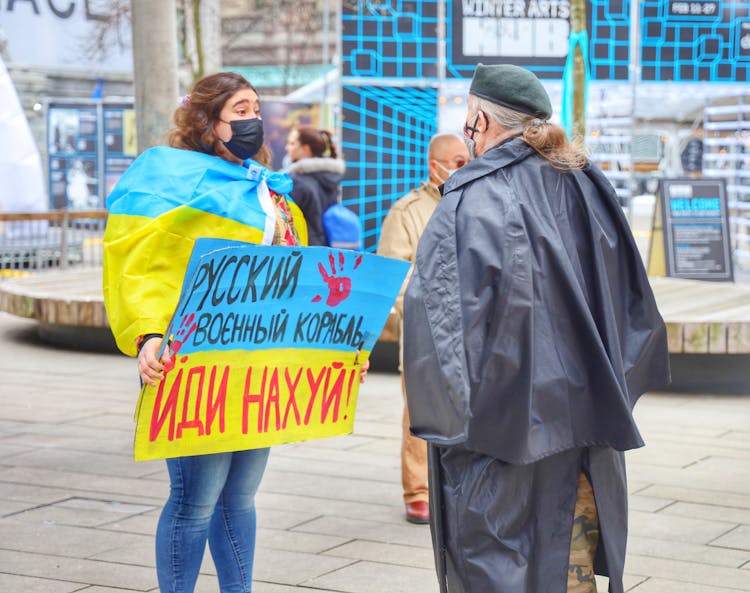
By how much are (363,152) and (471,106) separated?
11.4 m

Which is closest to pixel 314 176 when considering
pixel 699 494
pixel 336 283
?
pixel 699 494

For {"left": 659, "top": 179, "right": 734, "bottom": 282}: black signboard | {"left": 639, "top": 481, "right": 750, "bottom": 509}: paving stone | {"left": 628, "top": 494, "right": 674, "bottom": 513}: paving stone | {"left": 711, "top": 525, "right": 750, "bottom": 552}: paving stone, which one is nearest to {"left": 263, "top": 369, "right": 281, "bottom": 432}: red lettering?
{"left": 711, "top": 525, "right": 750, "bottom": 552}: paving stone

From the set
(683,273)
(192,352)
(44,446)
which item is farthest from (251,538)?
(683,273)

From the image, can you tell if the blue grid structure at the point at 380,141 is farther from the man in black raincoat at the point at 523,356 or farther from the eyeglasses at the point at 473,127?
the man in black raincoat at the point at 523,356

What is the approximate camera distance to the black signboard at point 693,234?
12953 mm

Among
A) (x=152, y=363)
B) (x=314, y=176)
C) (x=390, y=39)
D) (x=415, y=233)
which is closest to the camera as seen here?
(x=152, y=363)

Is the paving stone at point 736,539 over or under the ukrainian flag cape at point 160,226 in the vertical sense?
under

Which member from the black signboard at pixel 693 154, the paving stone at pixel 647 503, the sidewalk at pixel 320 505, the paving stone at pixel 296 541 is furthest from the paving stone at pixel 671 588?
the black signboard at pixel 693 154

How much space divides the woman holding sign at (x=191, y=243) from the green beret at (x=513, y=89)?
937 mm

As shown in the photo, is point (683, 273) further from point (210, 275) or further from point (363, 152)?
point (210, 275)

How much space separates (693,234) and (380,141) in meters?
3.69

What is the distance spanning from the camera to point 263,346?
374 centimetres

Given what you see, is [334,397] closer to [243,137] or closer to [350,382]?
[350,382]

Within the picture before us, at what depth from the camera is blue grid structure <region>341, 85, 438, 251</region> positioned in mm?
14258
